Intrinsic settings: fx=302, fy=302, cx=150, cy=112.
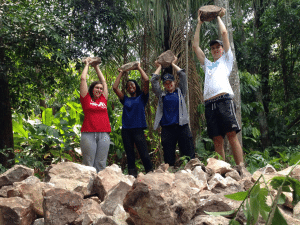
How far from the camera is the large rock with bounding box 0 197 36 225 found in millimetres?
1640

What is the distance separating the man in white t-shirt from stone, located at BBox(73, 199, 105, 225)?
1994 mm

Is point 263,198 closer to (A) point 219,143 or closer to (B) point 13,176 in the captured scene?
(B) point 13,176

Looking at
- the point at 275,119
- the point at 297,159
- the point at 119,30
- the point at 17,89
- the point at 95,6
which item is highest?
the point at 95,6

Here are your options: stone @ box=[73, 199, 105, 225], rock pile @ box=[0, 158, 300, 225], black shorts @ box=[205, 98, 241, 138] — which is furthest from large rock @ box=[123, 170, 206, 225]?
black shorts @ box=[205, 98, 241, 138]

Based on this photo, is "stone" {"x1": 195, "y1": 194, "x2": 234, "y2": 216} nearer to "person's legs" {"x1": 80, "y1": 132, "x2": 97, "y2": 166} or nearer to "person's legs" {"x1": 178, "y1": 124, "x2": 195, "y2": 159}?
"person's legs" {"x1": 178, "y1": 124, "x2": 195, "y2": 159}

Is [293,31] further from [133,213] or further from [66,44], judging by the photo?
[133,213]

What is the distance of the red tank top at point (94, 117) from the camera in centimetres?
377

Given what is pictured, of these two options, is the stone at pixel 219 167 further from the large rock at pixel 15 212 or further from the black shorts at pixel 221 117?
the large rock at pixel 15 212

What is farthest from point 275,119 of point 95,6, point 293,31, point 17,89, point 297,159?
point 297,159

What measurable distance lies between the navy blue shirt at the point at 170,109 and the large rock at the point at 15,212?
2328 mm

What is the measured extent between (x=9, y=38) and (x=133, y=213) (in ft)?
11.1

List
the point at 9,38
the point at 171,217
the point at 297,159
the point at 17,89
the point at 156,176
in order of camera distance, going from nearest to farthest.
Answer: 1. the point at 297,159
2. the point at 171,217
3. the point at 156,176
4. the point at 9,38
5. the point at 17,89

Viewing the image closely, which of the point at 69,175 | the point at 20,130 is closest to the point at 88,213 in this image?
the point at 69,175

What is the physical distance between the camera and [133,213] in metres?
1.45
